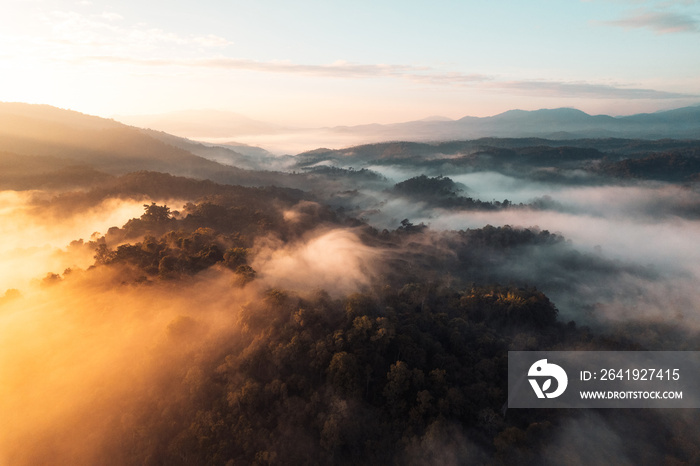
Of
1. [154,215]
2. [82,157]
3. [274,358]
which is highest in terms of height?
[82,157]

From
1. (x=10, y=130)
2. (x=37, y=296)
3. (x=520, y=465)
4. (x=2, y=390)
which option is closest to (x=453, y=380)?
(x=520, y=465)

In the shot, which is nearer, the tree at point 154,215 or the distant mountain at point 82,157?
the tree at point 154,215

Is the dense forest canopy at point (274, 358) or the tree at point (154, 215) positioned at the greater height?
the tree at point (154, 215)

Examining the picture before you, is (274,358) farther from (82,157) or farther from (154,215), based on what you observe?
(82,157)

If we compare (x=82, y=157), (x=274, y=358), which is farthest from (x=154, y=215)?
(x=82, y=157)

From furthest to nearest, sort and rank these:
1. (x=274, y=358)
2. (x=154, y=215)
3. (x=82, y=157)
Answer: (x=82, y=157), (x=154, y=215), (x=274, y=358)

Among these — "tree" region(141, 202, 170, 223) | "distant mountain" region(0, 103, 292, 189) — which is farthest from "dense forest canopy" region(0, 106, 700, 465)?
"distant mountain" region(0, 103, 292, 189)

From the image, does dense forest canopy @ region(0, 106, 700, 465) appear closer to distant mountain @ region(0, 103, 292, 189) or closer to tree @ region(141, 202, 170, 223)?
tree @ region(141, 202, 170, 223)

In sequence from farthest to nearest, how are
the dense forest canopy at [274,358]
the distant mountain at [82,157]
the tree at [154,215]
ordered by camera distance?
the distant mountain at [82,157]
the tree at [154,215]
the dense forest canopy at [274,358]

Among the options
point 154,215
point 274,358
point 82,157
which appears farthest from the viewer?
point 82,157

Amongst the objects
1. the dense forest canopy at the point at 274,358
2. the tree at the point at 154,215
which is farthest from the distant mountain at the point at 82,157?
the tree at the point at 154,215

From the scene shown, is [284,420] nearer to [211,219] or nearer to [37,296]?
[37,296]

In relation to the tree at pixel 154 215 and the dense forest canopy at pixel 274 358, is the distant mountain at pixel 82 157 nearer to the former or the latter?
the dense forest canopy at pixel 274 358
